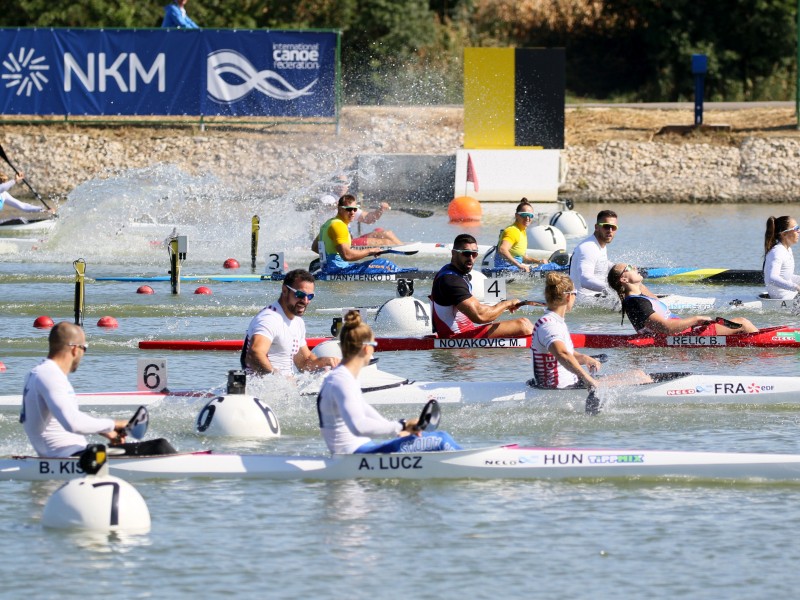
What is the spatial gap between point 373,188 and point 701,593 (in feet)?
76.9

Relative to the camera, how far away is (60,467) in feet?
31.7

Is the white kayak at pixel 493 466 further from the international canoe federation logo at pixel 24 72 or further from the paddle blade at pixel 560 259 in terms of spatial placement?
the international canoe federation logo at pixel 24 72

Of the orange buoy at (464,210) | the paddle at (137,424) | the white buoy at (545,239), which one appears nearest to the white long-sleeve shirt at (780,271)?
the white buoy at (545,239)

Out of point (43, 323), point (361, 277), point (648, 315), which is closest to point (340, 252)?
point (361, 277)

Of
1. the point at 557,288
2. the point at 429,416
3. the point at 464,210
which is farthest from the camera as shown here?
the point at 464,210

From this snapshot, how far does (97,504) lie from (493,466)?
104 inches

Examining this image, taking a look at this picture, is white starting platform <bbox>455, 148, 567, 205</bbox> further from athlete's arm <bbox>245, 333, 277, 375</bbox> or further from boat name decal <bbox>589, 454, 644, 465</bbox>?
boat name decal <bbox>589, 454, 644, 465</bbox>

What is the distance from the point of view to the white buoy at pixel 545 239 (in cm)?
2273

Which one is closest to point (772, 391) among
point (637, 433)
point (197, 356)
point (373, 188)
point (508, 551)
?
point (637, 433)

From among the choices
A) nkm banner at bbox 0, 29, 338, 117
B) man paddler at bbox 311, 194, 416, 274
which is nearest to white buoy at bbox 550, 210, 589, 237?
man paddler at bbox 311, 194, 416, 274

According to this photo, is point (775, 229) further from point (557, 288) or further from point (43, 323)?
point (43, 323)

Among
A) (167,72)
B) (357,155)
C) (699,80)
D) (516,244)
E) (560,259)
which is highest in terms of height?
(699,80)

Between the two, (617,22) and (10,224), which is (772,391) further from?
(617,22)

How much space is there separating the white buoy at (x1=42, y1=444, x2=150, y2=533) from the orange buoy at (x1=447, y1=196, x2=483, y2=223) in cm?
1977
